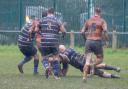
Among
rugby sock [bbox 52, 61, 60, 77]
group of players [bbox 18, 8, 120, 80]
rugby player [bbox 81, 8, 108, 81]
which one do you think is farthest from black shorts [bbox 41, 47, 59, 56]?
rugby player [bbox 81, 8, 108, 81]

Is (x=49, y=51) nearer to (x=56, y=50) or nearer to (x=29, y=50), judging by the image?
Result: (x=56, y=50)

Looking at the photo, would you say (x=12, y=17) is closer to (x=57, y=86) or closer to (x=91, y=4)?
(x=91, y=4)

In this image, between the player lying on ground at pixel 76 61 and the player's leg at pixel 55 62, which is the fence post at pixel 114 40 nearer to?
the player lying on ground at pixel 76 61

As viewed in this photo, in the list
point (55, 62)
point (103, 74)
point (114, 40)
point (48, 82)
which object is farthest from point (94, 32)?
point (114, 40)

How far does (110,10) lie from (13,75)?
59.1 ft

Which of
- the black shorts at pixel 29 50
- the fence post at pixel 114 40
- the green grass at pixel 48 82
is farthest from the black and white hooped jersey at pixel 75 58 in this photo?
the fence post at pixel 114 40

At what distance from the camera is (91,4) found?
116ft

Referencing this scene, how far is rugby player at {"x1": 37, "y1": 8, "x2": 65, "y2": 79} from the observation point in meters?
17.2

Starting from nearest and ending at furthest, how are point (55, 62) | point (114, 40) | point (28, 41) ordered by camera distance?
point (55, 62) < point (28, 41) < point (114, 40)

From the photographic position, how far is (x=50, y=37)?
1727cm

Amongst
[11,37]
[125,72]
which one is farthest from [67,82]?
[11,37]

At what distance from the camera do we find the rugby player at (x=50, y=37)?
17203 mm

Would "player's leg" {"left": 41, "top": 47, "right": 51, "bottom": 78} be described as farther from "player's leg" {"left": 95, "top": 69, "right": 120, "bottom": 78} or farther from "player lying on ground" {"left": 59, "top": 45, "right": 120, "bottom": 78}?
"player's leg" {"left": 95, "top": 69, "right": 120, "bottom": 78}

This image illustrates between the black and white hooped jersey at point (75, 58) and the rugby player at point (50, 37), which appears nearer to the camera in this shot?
the rugby player at point (50, 37)
